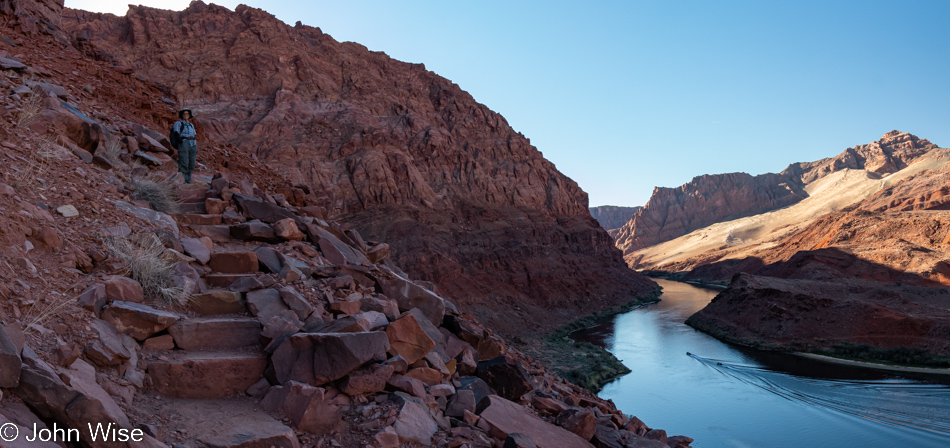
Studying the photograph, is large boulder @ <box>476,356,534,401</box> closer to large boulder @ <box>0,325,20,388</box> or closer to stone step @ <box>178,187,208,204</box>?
large boulder @ <box>0,325,20,388</box>

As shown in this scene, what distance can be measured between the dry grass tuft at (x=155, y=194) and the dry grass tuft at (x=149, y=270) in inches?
83.1

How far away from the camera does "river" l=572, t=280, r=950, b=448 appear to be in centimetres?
1761

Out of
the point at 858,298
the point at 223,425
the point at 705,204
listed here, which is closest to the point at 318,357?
the point at 223,425

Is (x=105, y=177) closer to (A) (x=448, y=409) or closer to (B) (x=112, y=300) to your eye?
(B) (x=112, y=300)

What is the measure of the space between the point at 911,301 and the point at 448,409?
120 ft

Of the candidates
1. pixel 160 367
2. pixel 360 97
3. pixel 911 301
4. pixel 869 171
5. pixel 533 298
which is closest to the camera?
pixel 160 367

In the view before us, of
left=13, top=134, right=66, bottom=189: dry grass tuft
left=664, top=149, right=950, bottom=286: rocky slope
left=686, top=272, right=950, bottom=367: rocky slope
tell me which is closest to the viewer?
left=13, top=134, right=66, bottom=189: dry grass tuft

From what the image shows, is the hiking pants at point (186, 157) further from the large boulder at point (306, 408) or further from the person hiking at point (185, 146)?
the large boulder at point (306, 408)

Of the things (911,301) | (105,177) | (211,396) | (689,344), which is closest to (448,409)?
(211,396)

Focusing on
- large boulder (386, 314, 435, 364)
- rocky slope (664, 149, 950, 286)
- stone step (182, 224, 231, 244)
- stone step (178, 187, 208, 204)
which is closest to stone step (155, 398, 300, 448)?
large boulder (386, 314, 435, 364)

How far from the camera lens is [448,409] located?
6.16 m

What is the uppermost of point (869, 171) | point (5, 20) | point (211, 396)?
point (869, 171)

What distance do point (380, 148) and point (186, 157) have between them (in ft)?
120

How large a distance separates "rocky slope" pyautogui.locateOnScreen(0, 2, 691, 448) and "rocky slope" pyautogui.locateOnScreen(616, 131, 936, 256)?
13981 cm
